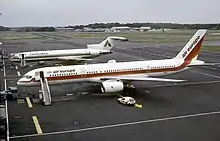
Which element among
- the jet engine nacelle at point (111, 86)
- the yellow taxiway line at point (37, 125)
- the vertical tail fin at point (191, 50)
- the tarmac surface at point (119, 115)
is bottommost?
the yellow taxiway line at point (37, 125)

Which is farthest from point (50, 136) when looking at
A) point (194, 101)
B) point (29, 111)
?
point (194, 101)

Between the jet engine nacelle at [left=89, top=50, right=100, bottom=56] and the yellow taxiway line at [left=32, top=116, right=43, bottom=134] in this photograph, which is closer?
the yellow taxiway line at [left=32, top=116, right=43, bottom=134]

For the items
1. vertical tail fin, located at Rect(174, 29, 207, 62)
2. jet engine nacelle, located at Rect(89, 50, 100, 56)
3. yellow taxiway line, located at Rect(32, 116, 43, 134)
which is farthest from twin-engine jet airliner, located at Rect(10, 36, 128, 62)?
yellow taxiway line, located at Rect(32, 116, 43, 134)

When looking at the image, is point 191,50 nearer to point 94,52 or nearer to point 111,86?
point 111,86

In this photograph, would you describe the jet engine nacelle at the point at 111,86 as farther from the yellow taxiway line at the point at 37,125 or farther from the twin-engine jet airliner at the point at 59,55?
the twin-engine jet airliner at the point at 59,55

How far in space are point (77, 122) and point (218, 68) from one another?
131 feet

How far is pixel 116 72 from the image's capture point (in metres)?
38.7

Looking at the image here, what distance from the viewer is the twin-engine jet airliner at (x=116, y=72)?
3619cm

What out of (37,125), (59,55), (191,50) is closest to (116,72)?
(191,50)

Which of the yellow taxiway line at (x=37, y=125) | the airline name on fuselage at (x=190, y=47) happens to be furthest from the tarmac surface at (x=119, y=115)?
the airline name on fuselage at (x=190, y=47)

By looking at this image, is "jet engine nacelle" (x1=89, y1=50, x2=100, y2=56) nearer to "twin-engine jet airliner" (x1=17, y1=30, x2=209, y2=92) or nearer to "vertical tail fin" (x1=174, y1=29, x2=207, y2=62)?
"vertical tail fin" (x1=174, y1=29, x2=207, y2=62)

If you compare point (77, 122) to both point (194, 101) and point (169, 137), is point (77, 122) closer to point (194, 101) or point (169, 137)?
point (169, 137)

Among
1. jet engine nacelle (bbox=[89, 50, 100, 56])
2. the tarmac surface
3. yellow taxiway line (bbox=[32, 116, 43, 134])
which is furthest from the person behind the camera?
jet engine nacelle (bbox=[89, 50, 100, 56])

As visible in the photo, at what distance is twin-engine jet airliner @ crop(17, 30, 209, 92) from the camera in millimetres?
36188
